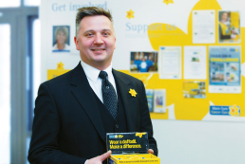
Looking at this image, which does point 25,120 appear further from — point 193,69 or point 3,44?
point 193,69

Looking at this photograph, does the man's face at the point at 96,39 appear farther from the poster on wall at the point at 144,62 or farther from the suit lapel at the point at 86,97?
the poster on wall at the point at 144,62

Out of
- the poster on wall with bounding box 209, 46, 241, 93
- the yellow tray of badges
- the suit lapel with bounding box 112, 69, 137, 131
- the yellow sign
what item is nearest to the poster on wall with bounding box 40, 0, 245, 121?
the poster on wall with bounding box 209, 46, 241, 93

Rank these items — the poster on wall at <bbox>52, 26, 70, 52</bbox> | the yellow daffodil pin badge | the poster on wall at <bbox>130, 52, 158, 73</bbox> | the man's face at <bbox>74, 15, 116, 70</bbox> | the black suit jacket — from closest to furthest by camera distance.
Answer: the black suit jacket
the man's face at <bbox>74, 15, 116, 70</bbox>
the yellow daffodil pin badge
the poster on wall at <bbox>130, 52, 158, 73</bbox>
the poster on wall at <bbox>52, 26, 70, 52</bbox>

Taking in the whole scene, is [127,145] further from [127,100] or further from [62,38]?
[62,38]

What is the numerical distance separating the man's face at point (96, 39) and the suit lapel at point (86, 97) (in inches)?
5.1

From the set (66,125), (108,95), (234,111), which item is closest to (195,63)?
(234,111)

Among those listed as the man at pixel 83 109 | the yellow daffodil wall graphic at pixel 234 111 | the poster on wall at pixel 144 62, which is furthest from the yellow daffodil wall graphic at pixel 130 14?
the yellow daffodil wall graphic at pixel 234 111

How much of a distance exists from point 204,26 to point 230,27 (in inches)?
10.5

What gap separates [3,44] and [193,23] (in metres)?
2.60

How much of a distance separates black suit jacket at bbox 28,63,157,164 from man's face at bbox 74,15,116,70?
16 centimetres

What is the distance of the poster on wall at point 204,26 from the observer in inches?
96.5

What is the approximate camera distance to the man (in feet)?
4.22

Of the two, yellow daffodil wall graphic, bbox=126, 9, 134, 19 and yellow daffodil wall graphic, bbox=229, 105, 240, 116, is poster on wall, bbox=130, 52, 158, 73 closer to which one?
yellow daffodil wall graphic, bbox=126, 9, 134, 19

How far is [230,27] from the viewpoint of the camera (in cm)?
243
